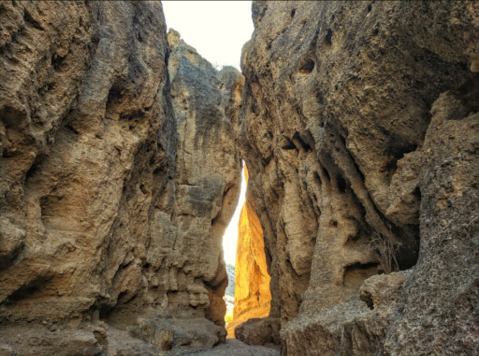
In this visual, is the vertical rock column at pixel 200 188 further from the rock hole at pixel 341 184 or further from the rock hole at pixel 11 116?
the rock hole at pixel 11 116

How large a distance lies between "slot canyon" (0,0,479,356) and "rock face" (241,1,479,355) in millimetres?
44

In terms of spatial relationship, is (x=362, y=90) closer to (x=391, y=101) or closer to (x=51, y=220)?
(x=391, y=101)

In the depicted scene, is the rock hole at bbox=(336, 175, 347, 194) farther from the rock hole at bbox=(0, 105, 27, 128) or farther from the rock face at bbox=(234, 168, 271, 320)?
the rock face at bbox=(234, 168, 271, 320)

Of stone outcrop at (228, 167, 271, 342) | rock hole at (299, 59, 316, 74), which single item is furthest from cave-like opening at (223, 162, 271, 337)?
rock hole at (299, 59, 316, 74)

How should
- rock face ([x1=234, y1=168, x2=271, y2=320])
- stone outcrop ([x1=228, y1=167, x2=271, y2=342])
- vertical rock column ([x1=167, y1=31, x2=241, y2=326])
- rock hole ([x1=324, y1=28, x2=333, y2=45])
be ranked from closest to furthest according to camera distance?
rock hole ([x1=324, y1=28, x2=333, y2=45]) → vertical rock column ([x1=167, y1=31, x2=241, y2=326]) → stone outcrop ([x1=228, y1=167, x2=271, y2=342]) → rock face ([x1=234, y1=168, x2=271, y2=320])

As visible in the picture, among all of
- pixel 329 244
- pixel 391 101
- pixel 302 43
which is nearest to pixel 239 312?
pixel 329 244

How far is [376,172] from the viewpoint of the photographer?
32.4 ft

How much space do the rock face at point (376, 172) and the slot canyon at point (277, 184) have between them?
4cm

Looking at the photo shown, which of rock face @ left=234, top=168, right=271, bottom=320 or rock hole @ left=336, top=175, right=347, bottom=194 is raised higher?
rock hole @ left=336, top=175, right=347, bottom=194

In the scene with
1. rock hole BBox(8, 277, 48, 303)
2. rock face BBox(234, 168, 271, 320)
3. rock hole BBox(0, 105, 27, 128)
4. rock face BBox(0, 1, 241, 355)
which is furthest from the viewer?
rock face BBox(234, 168, 271, 320)

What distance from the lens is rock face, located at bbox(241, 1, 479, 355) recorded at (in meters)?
5.21

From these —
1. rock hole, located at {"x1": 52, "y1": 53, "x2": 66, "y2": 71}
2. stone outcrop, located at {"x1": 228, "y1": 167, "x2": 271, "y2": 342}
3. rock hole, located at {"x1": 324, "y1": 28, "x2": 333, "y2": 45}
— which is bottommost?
stone outcrop, located at {"x1": 228, "y1": 167, "x2": 271, "y2": 342}

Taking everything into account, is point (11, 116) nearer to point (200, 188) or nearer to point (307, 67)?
point (307, 67)

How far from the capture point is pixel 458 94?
7.27 meters
